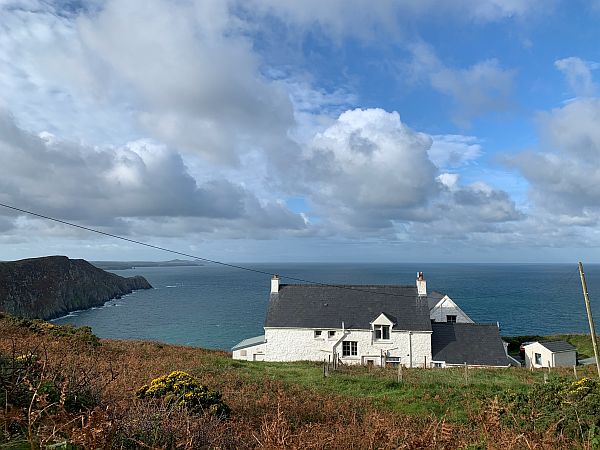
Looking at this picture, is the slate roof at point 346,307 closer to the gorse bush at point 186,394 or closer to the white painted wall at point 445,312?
the white painted wall at point 445,312

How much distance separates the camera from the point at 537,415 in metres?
9.91

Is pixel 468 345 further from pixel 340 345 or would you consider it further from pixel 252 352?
pixel 252 352

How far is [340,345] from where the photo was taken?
108 feet

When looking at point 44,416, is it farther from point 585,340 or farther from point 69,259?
point 69,259

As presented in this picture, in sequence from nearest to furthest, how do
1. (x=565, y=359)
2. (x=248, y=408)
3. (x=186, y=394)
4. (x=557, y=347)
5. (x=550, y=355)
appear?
(x=186, y=394) → (x=248, y=408) → (x=550, y=355) → (x=565, y=359) → (x=557, y=347)

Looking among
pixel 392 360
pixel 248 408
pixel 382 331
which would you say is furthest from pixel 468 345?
pixel 248 408

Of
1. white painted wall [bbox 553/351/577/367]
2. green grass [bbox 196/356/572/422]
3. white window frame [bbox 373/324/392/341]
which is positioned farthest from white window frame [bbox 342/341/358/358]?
white painted wall [bbox 553/351/577/367]

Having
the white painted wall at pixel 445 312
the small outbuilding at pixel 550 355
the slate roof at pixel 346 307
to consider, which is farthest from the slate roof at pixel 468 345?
the white painted wall at pixel 445 312

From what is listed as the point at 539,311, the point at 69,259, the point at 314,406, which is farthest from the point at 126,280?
the point at 314,406

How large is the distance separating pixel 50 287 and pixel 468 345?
95.9m

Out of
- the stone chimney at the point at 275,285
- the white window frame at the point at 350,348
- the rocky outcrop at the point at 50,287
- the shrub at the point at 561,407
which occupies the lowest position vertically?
the shrub at the point at 561,407

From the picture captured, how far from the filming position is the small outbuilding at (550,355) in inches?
1354

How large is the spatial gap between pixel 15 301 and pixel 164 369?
80.2m

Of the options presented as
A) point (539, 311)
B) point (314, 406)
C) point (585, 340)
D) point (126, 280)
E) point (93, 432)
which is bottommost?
point (314, 406)
